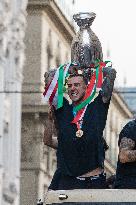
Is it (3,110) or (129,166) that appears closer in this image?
(129,166)

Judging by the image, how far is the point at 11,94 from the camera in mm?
49188

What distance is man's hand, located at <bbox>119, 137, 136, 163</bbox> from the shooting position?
9695mm

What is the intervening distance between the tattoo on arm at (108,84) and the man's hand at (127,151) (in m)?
0.55

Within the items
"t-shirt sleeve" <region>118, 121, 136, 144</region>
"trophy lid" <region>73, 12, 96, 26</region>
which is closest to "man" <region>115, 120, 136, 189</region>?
"t-shirt sleeve" <region>118, 121, 136, 144</region>

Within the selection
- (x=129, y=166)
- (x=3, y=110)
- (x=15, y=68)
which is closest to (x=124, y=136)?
(x=129, y=166)

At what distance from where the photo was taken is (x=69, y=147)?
10039mm

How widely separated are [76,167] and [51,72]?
80cm

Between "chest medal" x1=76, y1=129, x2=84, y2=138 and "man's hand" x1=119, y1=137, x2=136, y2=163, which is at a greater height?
"chest medal" x1=76, y1=129, x2=84, y2=138

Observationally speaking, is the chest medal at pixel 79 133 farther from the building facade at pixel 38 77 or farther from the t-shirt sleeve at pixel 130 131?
the building facade at pixel 38 77

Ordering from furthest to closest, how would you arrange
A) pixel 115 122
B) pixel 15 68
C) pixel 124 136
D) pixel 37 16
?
1. pixel 115 122
2. pixel 37 16
3. pixel 15 68
4. pixel 124 136

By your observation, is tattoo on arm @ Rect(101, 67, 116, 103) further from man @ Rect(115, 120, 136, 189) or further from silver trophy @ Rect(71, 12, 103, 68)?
man @ Rect(115, 120, 136, 189)

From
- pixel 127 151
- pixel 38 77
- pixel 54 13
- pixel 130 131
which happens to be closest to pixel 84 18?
pixel 130 131

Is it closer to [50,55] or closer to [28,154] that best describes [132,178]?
[28,154]

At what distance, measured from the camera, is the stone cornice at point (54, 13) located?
179 ft
